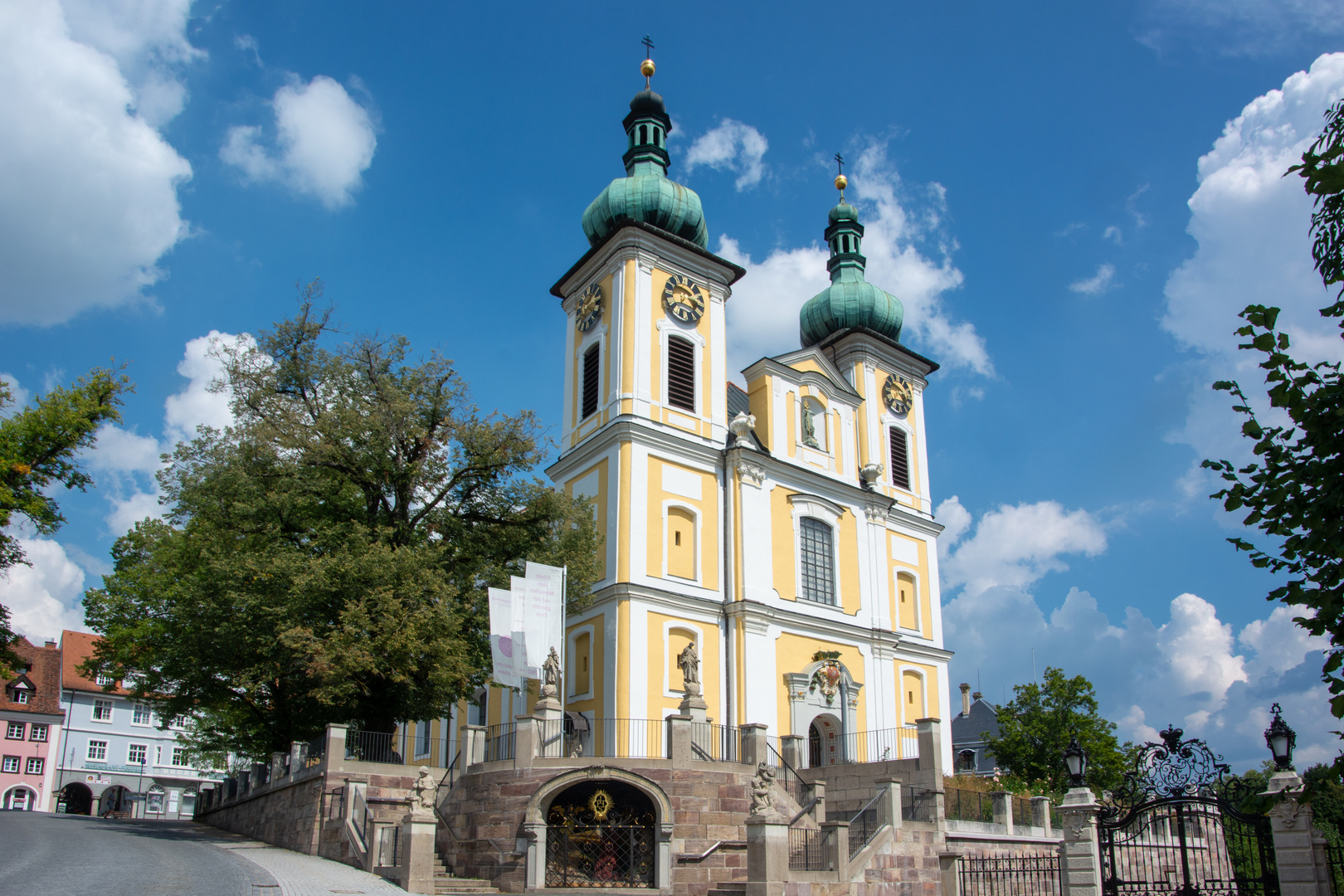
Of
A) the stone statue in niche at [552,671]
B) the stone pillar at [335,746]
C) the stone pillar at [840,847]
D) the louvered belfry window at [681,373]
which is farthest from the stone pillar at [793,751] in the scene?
the louvered belfry window at [681,373]

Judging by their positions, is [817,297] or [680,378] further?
[817,297]

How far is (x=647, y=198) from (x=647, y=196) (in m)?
0.09

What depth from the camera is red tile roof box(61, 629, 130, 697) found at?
55094mm

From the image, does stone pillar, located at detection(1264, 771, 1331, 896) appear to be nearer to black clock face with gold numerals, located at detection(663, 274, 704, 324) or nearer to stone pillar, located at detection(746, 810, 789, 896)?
stone pillar, located at detection(746, 810, 789, 896)

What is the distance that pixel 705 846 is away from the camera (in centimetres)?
1831

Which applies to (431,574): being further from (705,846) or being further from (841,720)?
(841,720)

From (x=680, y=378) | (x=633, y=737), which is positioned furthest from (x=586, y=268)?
(x=633, y=737)

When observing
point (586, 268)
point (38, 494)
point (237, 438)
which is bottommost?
Result: point (38, 494)

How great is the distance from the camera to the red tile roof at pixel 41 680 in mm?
52375

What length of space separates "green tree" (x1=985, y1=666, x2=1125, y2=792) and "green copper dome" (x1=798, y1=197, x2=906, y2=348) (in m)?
14.0

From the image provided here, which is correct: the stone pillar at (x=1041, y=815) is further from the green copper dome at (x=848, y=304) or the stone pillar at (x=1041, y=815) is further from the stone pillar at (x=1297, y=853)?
the green copper dome at (x=848, y=304)

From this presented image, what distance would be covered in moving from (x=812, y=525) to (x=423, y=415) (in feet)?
42.1

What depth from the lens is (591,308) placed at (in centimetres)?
3167

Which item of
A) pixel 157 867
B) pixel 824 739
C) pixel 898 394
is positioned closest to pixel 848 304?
pixel 898 394
